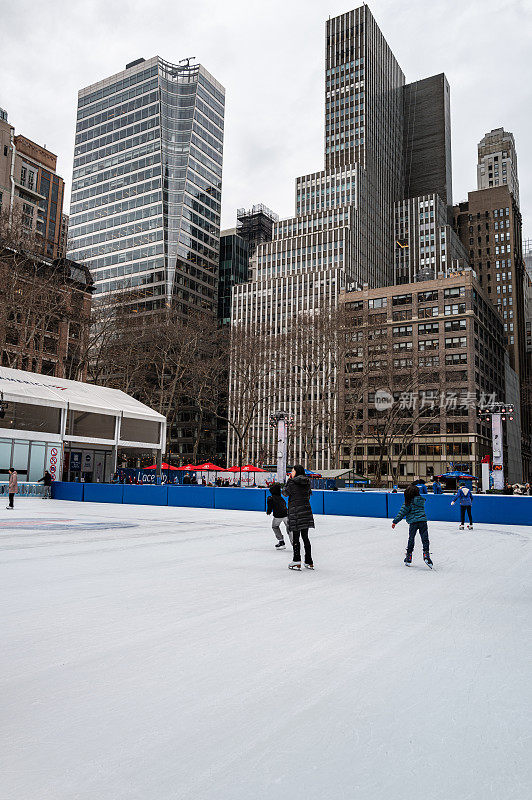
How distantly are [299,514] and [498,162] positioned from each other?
180 meters

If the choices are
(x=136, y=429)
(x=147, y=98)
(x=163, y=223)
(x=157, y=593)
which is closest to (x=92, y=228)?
(x=163, y=223)

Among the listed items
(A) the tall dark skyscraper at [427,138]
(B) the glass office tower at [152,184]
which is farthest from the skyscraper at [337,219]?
(B) the glass office tower at [152,184]

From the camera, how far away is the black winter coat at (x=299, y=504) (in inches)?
368

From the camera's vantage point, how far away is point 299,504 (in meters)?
9.48

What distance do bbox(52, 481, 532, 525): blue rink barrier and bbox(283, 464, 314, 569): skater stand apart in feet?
46.2

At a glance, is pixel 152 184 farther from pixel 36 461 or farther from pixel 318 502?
pixel 318 502

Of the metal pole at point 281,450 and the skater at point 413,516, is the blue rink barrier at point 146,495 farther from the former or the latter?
the skater at point 413,516

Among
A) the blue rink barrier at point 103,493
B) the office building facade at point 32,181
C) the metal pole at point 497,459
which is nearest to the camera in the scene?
the blue rink barrier at point 103,493

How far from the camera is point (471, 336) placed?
81.2 metres

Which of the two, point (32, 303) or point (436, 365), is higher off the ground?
point (436, 365)

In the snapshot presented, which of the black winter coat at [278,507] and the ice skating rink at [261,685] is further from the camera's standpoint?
the black winter coat at [278,507]

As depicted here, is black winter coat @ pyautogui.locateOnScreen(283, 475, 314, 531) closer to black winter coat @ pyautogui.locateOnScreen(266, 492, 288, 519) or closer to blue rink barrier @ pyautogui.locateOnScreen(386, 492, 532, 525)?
black winter coat @ pyautogui.locateOnScreen(266, 492, 288, 519)

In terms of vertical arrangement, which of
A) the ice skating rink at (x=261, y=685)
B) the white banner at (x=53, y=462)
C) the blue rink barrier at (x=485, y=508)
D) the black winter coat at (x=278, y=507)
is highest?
the white banner at (x=53, y=462)

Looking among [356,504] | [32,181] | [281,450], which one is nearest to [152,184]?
[32,181]
